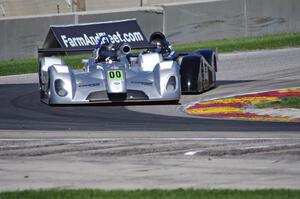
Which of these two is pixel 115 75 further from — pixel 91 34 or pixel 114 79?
pixel 91 34

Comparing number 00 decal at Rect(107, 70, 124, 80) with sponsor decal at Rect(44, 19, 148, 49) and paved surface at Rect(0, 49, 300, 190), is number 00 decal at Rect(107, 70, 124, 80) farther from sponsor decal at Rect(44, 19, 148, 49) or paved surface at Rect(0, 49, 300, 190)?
sponsor decal at Rect(44, 19, 148, 49)

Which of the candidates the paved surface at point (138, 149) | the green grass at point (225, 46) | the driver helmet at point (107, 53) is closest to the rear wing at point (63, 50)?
the driver helmet at point (107, 53)

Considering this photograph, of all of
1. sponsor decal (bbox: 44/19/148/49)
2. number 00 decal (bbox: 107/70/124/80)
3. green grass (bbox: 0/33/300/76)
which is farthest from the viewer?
green grass (bbox: 0/33/300/76)

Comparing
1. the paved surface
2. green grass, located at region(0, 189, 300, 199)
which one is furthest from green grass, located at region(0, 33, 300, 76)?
green grass, located at region(0, 189, 300, 199)

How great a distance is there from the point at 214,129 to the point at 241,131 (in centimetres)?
52

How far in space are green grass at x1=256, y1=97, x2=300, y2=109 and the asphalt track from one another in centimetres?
166

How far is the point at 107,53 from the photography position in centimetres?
1977

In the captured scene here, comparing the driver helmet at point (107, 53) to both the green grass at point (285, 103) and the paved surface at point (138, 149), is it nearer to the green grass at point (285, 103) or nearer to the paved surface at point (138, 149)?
the paved surface at point (138, 149)

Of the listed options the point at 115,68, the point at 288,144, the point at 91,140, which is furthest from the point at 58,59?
the point at 288,144

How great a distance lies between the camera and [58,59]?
20.7m

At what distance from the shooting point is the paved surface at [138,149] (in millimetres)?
10859

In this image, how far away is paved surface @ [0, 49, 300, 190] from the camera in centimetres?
1086

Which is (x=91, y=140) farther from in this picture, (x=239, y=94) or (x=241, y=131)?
(x=239, y=94)

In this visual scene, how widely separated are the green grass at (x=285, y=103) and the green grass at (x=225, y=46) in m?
11.0
